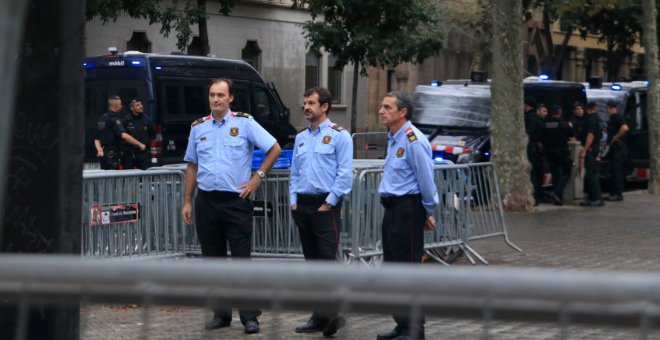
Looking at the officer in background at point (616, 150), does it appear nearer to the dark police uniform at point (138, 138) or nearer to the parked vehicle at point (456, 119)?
the parked vehicle at point (456, 119)

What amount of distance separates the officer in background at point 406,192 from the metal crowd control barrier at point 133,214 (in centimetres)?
253

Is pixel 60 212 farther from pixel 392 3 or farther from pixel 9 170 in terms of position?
pixel 392 3

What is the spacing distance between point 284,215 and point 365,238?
2.33 feet

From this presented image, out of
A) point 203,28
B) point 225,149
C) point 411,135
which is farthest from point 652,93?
point 225,149

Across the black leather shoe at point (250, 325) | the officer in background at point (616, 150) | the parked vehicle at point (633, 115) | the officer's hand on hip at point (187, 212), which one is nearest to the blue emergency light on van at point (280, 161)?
the officer's hand on hip at point (187, 212)

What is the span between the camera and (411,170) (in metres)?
8.07

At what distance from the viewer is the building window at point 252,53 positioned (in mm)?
35000

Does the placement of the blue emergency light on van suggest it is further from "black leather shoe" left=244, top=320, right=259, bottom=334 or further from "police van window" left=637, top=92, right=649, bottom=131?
"police van window" left=637, top=92, right=649, bottom=131

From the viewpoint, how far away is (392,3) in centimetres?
3041

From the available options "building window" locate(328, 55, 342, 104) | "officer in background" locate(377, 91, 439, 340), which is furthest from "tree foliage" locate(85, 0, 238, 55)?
"officer in background" locate(377, 91, 439, 340)

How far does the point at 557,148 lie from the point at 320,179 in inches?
489

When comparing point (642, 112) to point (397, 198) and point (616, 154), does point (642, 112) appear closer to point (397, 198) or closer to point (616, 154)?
point (616, 154)

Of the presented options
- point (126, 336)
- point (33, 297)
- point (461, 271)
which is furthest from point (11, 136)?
point (461, 271)

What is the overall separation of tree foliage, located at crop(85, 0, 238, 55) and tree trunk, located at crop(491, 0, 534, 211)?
26.5ft
